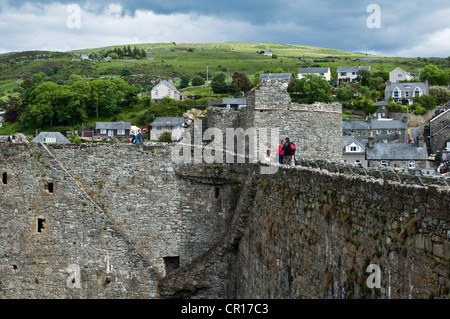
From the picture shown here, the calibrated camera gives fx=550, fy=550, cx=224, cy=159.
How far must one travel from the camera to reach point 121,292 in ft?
67.9

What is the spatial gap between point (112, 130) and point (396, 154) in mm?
44773

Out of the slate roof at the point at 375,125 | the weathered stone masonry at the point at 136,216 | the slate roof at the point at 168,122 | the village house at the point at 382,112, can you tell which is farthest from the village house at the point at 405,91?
the weathered stone masonry at the point at 136,216

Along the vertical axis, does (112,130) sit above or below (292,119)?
below

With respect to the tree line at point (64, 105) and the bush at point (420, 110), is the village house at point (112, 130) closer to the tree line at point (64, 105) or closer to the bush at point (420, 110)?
the tree line at point (64, 105)

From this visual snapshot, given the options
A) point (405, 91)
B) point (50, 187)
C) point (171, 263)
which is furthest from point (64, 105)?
point (405, 91)

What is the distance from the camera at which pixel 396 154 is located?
59.9m

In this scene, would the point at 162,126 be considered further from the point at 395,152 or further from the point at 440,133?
the point at 440,133

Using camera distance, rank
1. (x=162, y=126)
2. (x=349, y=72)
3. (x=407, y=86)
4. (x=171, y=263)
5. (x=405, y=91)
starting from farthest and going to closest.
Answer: (x=349, y=72) → (x=407, y=86) → (x=405, y=91) → (x=162, y=126) → (x=171, y=263)

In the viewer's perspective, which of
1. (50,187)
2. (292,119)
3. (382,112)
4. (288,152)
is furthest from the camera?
(382,112)

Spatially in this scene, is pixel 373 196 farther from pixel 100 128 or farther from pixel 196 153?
pixel 100 128

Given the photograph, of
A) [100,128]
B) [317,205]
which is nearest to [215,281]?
[317,205]

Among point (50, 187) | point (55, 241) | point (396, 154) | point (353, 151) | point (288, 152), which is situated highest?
point (288, 152)

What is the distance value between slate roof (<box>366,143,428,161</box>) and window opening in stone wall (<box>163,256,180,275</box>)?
4219cm

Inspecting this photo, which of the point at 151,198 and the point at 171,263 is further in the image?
the point at 171,263
